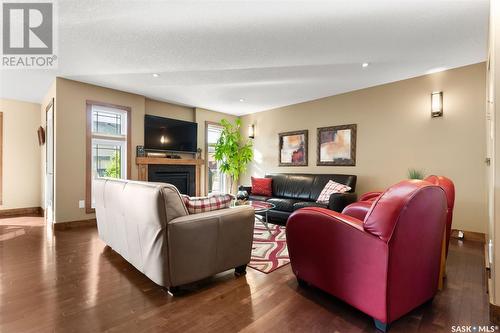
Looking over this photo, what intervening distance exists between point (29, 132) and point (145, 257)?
5224 mm

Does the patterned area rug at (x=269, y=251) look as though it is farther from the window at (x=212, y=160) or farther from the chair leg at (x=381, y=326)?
the window at (x=212, y=160)

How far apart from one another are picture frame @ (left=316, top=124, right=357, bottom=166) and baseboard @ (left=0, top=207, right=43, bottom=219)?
5.87 metres

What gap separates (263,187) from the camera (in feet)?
16.4

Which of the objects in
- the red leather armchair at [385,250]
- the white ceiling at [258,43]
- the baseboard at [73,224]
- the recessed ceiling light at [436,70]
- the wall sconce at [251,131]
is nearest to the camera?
→ the red leather armchair at [385,250]

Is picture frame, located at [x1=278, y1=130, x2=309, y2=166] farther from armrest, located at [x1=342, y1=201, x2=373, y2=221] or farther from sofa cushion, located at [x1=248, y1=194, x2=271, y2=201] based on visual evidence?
armrest, located at [x1=342, y1=201, x2=373, y2=221]

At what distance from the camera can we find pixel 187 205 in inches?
77.8

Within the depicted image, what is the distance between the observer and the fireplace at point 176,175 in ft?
16.2

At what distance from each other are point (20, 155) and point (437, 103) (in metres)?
7.73

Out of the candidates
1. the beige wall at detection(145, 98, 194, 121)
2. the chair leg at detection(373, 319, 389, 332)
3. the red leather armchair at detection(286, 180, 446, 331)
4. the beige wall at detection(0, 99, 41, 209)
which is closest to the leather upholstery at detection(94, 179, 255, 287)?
the red leather armchair at detection(286, 180, 446, 331)

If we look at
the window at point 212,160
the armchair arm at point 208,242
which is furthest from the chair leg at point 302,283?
the window at point 212,160

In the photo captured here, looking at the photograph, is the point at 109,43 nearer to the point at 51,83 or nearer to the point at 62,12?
the point at 62,12

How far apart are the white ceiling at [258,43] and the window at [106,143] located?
529 mm

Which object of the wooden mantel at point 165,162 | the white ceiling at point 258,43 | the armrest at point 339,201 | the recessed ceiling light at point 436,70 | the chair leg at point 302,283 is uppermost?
the white ceiling at point 258,43

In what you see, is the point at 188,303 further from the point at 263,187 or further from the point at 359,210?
the point at 263,187
